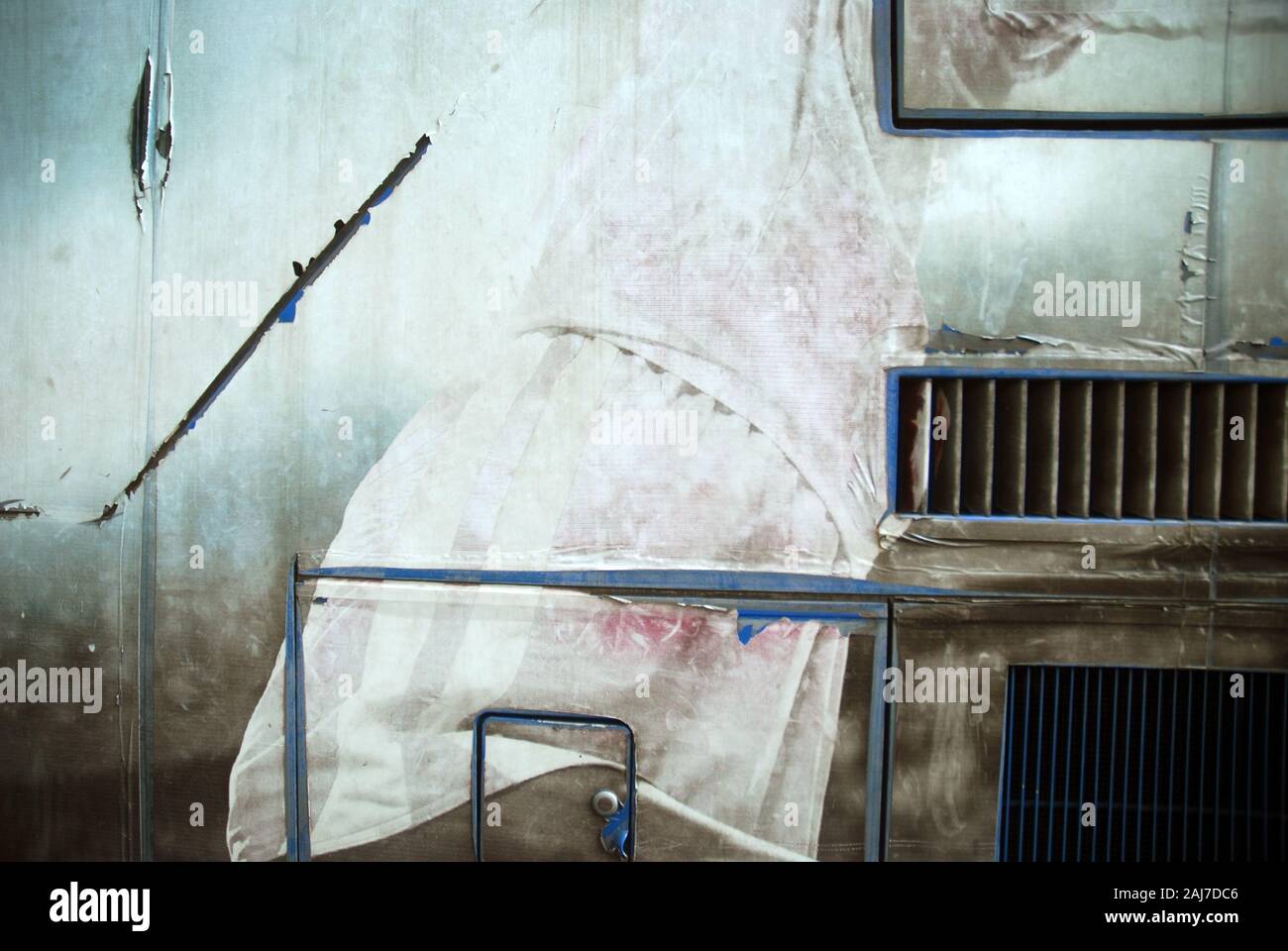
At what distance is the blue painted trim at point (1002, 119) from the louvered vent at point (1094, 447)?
530 mm

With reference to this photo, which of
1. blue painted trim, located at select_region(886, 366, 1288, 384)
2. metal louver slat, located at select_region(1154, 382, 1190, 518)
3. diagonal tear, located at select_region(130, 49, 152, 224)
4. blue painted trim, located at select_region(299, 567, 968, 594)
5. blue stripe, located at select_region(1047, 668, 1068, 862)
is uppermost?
diagonal tear, located at select_region(130, 49, 152, 224)

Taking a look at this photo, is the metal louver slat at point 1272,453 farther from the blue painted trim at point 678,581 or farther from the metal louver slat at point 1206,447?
the blue painted trim at point 678,581

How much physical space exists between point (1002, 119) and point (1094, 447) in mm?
749

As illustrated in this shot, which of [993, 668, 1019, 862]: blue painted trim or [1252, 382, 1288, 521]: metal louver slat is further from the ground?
[1252, 382, 1288, 521]: metal louver slat

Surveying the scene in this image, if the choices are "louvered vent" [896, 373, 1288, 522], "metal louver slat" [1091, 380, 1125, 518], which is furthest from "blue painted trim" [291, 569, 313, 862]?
"metal louver slat" [1091, 380, 1125, 518]

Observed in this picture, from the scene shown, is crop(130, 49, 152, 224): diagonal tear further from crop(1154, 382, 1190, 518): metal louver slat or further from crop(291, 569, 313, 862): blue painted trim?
crop(1154, 382, 1190, 518): metal louver slat

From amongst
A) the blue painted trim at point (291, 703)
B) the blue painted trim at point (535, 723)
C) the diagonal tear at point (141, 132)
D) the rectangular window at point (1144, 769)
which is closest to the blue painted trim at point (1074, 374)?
the rectangular window at point (1144, 769)

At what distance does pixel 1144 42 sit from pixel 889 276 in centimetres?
73

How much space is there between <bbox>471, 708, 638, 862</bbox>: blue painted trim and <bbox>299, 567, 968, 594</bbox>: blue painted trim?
0.97ft

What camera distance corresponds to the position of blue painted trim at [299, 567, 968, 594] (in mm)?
1670

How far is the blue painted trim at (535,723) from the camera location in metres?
1.70

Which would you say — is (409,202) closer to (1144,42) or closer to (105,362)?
(105,362)

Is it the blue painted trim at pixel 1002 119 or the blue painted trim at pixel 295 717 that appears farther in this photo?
the blue painted trim at pixel 295 717

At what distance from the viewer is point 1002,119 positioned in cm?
163
